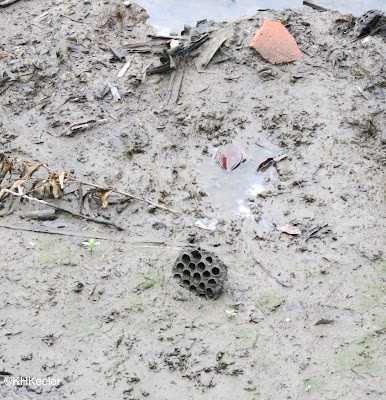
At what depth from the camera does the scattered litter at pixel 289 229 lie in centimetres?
425

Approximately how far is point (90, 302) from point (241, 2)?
16.7 ft

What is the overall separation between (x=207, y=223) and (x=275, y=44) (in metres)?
2.50

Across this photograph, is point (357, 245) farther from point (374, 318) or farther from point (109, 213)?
point (109, 213)

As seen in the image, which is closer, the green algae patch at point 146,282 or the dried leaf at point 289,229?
the green algae patch at point 146,282

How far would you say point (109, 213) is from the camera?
432 centimetres

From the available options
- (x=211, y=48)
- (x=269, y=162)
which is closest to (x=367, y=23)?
(x=211, y=48)

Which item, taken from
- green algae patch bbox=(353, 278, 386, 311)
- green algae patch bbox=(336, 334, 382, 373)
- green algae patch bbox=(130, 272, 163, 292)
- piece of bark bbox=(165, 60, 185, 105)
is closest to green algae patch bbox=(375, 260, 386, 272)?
green algae patch bbox=(353, 278, 386, 311)

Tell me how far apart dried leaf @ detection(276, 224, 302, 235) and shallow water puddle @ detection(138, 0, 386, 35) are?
3.46 metres

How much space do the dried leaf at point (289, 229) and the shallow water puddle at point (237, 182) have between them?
284mm

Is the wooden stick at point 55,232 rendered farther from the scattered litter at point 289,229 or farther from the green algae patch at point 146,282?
the scattered litter at point 289,229

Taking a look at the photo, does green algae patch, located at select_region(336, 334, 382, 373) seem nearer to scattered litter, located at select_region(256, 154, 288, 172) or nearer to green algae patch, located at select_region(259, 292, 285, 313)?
green algae patch, located at select_region(259, 292, 285, 313)

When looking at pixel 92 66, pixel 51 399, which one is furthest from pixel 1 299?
pixel 92 66

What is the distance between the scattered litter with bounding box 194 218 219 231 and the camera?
168 inches

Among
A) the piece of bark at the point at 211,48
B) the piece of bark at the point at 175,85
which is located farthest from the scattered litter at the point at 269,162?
the piece of bark at the point at 211,48
